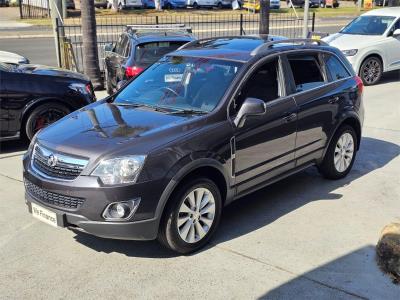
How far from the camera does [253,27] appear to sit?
983 inches

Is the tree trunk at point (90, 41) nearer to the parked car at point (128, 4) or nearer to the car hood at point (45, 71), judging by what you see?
the car hood at point (45, 71)

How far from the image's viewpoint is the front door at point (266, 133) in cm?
476

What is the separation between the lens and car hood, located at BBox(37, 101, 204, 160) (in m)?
4.06

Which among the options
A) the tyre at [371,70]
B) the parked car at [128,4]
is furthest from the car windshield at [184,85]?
the parked car at [128,4]

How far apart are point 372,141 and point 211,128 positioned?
4.49 m

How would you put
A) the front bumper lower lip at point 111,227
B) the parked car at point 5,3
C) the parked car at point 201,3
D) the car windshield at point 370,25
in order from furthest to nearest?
the parked car at point 5,3 → the parked car at point 201,3 → the car windshield at point 370,25 → the front bumper lower lip at point 111,227

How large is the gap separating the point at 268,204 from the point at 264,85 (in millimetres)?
1311

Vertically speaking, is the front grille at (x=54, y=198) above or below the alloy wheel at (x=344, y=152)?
above

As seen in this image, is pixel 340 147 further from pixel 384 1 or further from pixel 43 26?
pixel 384 1

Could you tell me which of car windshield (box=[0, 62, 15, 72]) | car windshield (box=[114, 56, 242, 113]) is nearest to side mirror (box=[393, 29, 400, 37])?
car windshield (box=[114, 56, 242, 113])

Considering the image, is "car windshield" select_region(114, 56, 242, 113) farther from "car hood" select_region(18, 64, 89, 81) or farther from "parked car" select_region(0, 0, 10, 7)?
"parked car" select_region(0, 0, 10, 7)

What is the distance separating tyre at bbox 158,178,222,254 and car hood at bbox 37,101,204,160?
0.47m

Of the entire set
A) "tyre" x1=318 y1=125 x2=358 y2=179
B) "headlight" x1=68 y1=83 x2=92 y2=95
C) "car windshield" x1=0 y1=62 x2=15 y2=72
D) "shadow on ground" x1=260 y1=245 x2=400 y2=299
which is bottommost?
"shadow on ground" x1=260 y1=245 x2=400 y2=299

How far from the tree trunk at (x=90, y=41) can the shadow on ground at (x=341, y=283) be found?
9.07m
